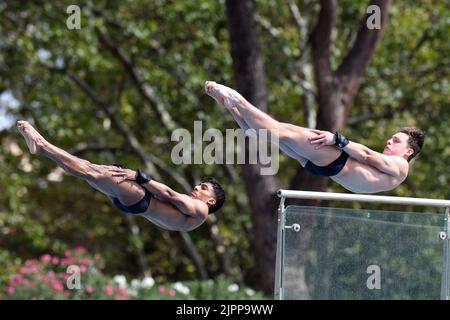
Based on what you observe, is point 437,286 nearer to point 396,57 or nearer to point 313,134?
point 313,134

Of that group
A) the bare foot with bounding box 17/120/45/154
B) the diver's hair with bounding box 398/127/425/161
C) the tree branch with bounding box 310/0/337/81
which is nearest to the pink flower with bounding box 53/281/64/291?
the tree branch with bounding box 310/0/337/81

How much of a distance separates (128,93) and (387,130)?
4.44m

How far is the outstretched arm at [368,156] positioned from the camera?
20.8 ft

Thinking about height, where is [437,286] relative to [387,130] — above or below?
below

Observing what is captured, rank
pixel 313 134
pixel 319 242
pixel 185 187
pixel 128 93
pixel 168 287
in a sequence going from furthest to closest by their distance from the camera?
pixel 128 93
pixel 185 187
pixel 168 287
pixel 319 242
pixel 313 134

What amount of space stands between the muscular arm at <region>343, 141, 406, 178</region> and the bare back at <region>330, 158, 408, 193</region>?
0.02m

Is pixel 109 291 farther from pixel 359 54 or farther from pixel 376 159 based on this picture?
pixel 376 159

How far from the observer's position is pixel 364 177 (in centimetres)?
654

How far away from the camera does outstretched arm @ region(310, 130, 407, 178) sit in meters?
6.35

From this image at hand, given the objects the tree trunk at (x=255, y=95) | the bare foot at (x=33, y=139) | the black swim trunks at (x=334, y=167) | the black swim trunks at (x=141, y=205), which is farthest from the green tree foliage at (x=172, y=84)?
the black swim trunks at (x=334, y=167)

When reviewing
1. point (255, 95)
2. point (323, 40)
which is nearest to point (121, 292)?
point (255, 95)

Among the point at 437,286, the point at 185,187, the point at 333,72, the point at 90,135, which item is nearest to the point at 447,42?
the point at 333,72

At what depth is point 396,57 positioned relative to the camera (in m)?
15.4

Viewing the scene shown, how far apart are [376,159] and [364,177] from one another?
0.14m
